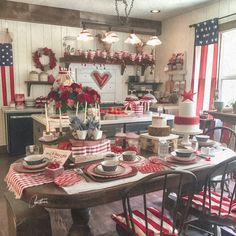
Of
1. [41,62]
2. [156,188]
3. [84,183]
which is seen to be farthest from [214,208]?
[41,62]

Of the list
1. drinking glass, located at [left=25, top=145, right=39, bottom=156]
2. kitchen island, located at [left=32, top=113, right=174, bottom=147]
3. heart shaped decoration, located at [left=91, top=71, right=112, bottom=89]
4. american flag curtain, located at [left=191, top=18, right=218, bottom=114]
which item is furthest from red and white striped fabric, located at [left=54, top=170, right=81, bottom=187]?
heart shaped decoration, located at [left=91, top=71, right=112, bottom=89]

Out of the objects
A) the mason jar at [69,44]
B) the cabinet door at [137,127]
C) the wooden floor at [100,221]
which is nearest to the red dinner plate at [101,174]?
the wooden floor at [100,221]

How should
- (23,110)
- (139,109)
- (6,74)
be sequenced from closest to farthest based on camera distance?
1. (139,109)
2. (23,110)
3. (6,74)

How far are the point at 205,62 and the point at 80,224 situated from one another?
3.87 m

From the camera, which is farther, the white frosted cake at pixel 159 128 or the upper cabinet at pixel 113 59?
the upper cabinet at pixel 113 59

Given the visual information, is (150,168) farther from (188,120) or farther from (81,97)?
(81,97)

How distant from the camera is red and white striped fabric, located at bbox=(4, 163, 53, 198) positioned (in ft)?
4.51

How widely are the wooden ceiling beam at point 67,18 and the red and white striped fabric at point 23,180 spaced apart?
12.6ft

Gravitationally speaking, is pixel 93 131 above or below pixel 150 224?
above

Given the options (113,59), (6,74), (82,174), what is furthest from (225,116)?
(6,74)

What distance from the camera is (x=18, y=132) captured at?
14.9 feet

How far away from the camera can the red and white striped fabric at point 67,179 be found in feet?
4.57

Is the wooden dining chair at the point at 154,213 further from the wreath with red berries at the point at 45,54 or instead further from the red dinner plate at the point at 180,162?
the wreath with red berries at the point at 45,54

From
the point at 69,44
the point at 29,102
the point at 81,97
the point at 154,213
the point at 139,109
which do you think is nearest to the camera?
the point at 154,213
